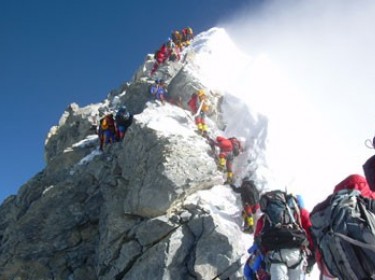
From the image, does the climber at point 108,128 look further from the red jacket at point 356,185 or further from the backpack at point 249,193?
the red jacket at point 356,185

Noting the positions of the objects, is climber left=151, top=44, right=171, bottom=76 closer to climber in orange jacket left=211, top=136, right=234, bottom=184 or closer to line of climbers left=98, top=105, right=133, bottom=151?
line of climbers left=98, top=105, right=133, bottom=151

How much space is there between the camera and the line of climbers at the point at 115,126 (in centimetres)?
2125

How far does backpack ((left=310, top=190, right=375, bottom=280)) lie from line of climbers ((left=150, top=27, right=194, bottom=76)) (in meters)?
27.9

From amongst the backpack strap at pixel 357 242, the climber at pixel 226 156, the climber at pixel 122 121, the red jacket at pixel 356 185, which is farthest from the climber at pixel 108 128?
the backpack strap at pixel 357 242

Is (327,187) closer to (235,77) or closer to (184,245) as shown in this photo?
(184,245)

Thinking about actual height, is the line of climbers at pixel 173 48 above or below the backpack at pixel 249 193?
above

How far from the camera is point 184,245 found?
45.6 ft

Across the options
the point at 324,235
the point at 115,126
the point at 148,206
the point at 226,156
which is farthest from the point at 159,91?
the point at 324,235

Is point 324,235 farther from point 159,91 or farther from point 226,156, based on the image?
point 159,91

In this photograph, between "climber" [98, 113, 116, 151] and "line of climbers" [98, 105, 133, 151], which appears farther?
"climber" [98, 113, 116, 151]

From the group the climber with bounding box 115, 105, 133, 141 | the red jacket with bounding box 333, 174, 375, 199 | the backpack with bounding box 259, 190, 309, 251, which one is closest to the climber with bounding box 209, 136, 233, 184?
the climber with bounding box 115, 105, 133, 141

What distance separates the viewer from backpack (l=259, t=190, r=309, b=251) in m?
7.92

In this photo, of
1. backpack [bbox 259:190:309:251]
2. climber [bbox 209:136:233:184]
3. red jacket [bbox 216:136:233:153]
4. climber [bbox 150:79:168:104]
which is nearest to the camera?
backpack [bbox 259:190:309:251]

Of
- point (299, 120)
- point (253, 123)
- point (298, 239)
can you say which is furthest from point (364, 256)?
point (299, 120)
